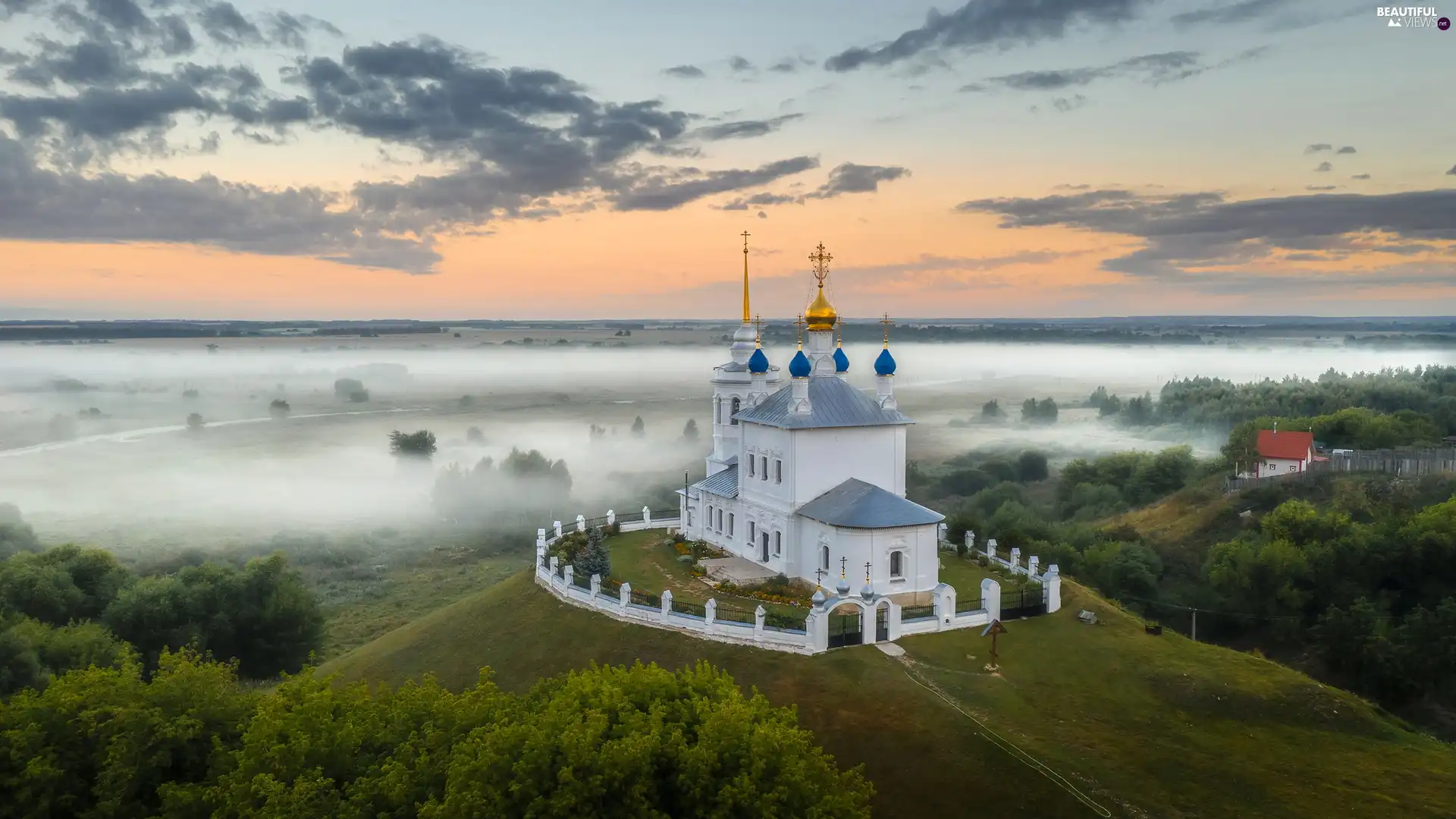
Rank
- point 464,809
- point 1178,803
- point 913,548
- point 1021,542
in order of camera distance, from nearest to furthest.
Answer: point 464,809 → point 1178,803 → point 913,548 → point 1021,542

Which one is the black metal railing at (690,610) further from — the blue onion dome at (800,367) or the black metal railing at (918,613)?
the blue onion dome at (800,367)

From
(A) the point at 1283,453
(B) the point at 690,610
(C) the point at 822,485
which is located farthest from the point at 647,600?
(A) the point at 1283,453

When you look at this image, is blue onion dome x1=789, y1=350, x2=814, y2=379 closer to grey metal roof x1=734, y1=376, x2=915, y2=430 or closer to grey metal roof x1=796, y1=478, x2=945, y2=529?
grey metal roof x1=734, y1=376, x2=915, y2=430

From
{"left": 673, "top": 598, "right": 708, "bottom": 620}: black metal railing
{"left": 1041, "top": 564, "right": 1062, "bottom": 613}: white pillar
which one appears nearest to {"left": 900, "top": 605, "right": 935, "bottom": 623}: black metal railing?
{"left": 1041, "top": 564, "right": 1062, "bottom": 613}: white pillar

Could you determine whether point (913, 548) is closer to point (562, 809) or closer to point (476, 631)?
point (476, 631)

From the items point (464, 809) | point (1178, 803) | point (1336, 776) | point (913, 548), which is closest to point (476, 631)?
point (913, 548)

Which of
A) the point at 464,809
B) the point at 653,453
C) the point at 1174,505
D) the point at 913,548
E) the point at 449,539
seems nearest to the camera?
the point at 464,809

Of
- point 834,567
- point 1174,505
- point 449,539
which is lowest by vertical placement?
point 449,539
